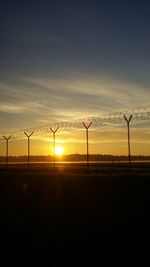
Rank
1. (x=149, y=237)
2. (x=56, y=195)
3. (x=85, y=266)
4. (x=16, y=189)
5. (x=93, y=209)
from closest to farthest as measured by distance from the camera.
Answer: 1. (x=85, y=266)
2. (x=149, y=237)
3. (x=93, y=209)
4. (x=56, y=195)
5. (x=16, y=189)

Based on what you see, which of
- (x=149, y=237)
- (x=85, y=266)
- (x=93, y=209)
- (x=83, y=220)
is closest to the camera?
(x=85, y=266)

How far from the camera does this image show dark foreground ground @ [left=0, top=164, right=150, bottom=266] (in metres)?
20.3

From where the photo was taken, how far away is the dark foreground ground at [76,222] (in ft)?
66.5

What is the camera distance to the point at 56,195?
3509 centimetres

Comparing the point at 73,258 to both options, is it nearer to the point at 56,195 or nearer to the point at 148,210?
the point at 148,210

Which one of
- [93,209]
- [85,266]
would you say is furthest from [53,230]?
[85,266]

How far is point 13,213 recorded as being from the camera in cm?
3056

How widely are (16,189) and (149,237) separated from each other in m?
20.7

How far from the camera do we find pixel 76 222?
26.3 metres

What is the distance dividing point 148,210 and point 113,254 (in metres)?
7.48

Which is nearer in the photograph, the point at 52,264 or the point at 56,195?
the point at 52,264

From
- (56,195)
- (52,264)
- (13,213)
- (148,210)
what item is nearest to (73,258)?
(52,264)

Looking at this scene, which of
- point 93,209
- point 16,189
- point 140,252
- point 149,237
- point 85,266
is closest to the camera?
point 85,266

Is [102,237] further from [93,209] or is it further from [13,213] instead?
[13,213]
